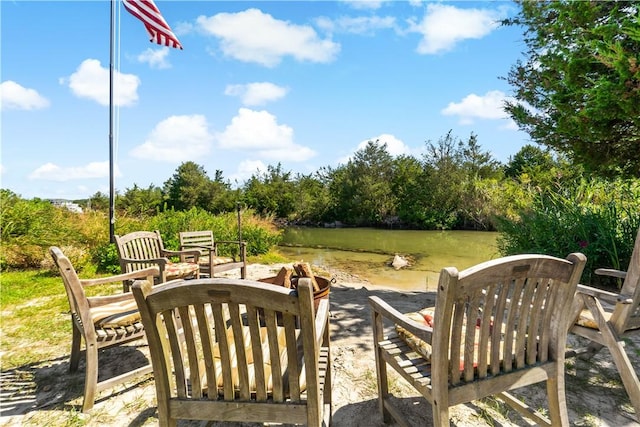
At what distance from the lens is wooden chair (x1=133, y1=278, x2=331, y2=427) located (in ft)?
3.78

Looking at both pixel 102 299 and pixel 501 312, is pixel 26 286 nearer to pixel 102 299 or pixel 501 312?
pixel 102 299

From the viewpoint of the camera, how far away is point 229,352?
126cm

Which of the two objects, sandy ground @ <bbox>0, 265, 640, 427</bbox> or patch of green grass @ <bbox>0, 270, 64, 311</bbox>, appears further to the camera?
patch of green grass @ <bbox>0, 270, 64, 311</bbox>

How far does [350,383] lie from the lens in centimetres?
230

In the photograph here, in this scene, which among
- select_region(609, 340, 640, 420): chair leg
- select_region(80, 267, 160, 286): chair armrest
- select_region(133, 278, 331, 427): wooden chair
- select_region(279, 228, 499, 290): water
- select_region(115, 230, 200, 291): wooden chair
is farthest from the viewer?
select_region(279, 228, 499, 290): water

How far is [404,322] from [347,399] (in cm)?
93

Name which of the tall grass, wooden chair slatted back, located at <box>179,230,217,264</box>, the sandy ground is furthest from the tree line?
the sandy ground

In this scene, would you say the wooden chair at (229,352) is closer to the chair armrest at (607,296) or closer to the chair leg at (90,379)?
the chair leg at (90,379)

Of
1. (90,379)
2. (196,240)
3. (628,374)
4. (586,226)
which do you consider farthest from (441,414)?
(586,226)

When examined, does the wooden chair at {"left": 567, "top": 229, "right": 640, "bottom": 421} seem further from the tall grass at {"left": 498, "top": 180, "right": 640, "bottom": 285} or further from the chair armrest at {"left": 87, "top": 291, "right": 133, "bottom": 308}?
the tall grass at {"left": 498, "top": 180, "right": 640, "bottom": 285}

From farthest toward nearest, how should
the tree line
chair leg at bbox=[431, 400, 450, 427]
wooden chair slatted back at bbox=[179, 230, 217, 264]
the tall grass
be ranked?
the tree line < wooden chair slatted back at bbox=[179, 230, 217, 264] < the tall grass < chair leg at bbox=[431, 400, 450, 427]

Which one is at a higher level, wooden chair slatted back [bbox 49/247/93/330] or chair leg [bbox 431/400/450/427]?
wooden chair slatted back [bbox 49/247/93/330]

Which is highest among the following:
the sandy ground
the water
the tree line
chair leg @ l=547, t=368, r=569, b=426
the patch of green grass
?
the tree line

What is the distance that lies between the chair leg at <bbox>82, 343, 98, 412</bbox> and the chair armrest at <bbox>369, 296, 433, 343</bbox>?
5.71ft
